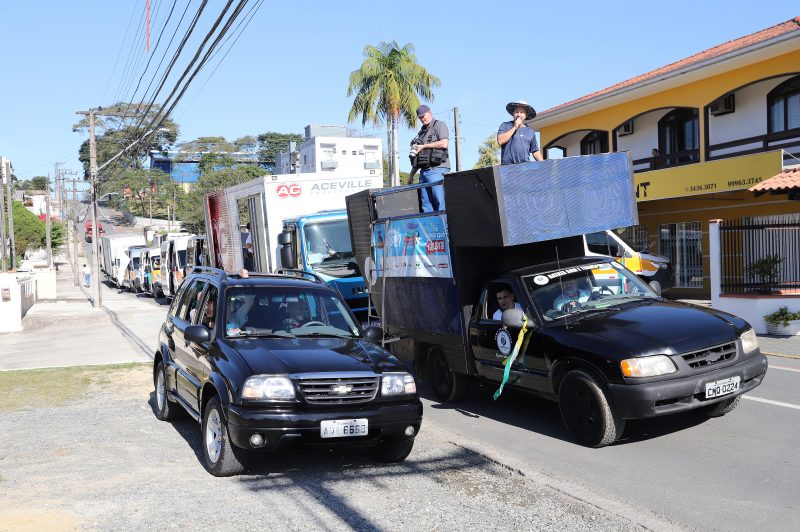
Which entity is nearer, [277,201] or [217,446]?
[217,446]

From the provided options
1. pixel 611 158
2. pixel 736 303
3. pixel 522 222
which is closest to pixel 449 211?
pixel 522 222

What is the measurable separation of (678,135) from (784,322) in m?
11.8

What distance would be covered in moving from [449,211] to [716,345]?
10.1ft

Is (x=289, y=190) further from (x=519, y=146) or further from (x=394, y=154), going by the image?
(x=394, y=154)

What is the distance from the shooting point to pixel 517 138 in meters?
9.52

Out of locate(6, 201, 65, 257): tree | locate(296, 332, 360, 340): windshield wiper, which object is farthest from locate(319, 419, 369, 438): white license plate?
locate(6, 201, 65, 257): tree

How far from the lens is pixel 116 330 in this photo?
2105 centimetres

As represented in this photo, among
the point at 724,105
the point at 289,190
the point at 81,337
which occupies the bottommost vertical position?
the point at 81,337

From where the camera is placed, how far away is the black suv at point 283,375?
19.7ft

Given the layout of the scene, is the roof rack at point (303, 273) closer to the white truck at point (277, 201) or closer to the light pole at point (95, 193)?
the white truck at point (277, 201)

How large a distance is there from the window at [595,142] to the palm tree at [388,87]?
858cm

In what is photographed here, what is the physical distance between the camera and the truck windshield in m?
13.0

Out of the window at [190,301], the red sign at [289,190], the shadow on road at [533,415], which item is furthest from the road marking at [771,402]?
the red sign at [289,190]

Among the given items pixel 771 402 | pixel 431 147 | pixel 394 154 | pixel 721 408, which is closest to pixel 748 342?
pixel 721 408
